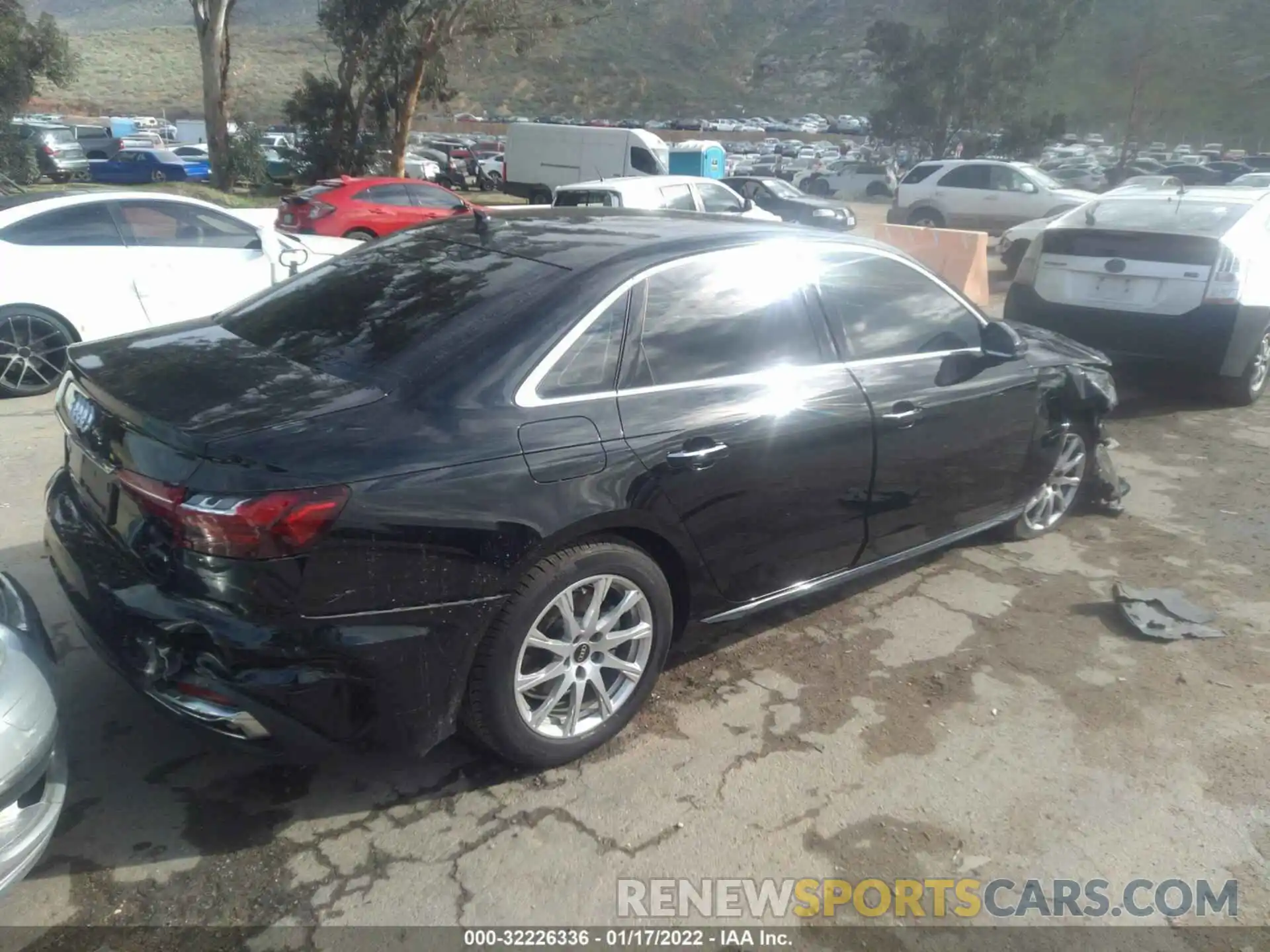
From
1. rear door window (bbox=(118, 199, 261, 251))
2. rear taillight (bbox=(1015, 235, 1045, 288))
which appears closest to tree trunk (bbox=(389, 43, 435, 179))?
rear door window (bbox=(118, 199, 261, 251))

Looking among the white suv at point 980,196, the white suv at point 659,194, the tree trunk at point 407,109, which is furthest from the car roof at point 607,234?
the tree trunk at point 407,109

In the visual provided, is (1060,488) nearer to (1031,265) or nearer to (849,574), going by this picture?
(849,574)

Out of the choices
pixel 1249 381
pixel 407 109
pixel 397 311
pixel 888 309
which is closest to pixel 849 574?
pixel 888 309

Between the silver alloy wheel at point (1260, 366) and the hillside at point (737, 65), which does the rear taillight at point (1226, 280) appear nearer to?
the silver alloy wheel at point (1260, 366)

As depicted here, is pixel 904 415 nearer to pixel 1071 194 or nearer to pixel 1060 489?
pixel 1060 489

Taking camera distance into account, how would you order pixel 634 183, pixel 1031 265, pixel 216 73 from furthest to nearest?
1. pixel 216 73
2. pixel 634 183
3. pixel 1031 265

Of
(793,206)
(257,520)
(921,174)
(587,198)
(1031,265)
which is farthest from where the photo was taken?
(921,174)

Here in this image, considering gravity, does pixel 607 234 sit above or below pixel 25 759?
above

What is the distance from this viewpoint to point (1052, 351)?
498cm

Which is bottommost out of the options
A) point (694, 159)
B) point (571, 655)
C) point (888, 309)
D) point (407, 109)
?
point (694, 159)

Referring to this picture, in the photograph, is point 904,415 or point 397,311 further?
point 904,415

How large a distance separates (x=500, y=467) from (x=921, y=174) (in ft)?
68.8

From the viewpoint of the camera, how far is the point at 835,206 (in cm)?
2112

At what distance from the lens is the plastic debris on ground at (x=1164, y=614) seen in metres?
4.33
